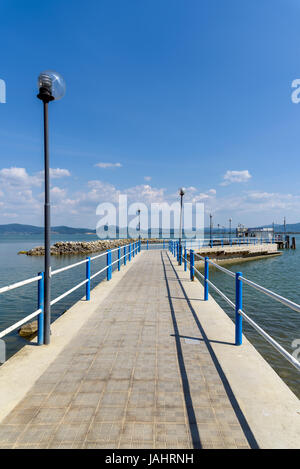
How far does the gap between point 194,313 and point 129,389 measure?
2.97 meters

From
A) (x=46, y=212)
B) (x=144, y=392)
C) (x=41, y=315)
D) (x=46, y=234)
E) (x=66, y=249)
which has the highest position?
(x=46, y=212)

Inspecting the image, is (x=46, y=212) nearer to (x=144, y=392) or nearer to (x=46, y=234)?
(x=46, y=234)

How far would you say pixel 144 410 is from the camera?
2465mm

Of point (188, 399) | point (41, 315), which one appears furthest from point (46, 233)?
point (188, 399)

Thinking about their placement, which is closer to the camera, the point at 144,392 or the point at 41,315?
the point at 144,392

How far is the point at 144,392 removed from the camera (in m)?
2.76

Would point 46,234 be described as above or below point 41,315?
above

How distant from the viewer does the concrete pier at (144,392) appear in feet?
7.04

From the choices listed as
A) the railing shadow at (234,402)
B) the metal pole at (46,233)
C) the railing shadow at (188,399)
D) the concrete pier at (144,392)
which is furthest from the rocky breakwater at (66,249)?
the railing shadow at (234,402)

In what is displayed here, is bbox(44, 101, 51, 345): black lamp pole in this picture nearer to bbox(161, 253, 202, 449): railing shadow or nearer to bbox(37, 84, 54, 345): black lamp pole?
bbox(37, 84, 54, 345): black lamp pole

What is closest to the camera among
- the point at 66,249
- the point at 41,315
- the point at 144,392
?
the point at 144,392

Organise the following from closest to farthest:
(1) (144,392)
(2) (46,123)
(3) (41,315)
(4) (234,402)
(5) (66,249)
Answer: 1. (4) (234,402)
2. (1) (144,392)
3. (3) (41,315)
4. (2) (46,123)
5. (5) (66,249)

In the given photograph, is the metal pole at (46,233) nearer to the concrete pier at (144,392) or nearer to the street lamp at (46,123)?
the street lamp at (46,123)
